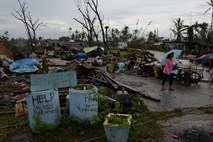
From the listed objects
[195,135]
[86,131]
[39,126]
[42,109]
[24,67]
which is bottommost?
[195,135]

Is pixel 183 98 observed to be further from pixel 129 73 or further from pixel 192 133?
pixel 129 73

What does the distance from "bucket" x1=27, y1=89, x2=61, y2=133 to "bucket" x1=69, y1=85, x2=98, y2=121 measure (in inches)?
17.7

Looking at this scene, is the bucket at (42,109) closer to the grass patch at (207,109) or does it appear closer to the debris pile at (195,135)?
the debris pile at (195,135)

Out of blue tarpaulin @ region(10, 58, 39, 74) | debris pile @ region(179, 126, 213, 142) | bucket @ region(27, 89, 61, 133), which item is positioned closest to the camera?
debris pile @ region(179, 126, 213, 142)

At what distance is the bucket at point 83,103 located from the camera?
4.68 meters

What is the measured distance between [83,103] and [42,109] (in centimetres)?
94

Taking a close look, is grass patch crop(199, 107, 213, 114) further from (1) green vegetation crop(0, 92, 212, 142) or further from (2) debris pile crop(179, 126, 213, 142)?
(2) debris pile crop(179, 126, 213, 142)

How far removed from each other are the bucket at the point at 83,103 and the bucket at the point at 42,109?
0.45 meters

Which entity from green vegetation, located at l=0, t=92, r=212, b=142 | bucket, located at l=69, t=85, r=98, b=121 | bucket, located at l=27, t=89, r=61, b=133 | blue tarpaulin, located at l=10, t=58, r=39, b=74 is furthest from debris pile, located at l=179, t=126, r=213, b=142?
blue tarpaulin, located at l=10, t=58, r=39, b=74

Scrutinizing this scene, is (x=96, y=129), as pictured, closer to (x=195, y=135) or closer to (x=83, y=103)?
(x=83, y=103)

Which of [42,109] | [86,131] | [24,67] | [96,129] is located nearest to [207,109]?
[96,129]

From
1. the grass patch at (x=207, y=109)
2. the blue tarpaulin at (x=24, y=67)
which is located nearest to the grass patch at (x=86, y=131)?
the grass patch at (x=207, y=109)

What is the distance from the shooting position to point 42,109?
14.9 ft

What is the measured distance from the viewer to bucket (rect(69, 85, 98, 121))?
468 cm
